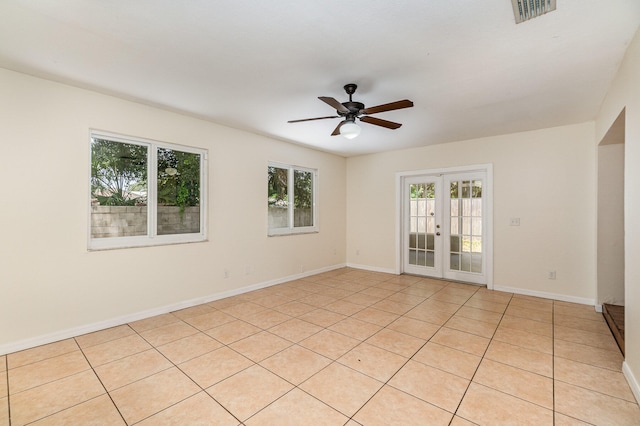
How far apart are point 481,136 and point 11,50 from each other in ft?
18.6

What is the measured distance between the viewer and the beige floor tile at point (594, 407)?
1808 millimetres

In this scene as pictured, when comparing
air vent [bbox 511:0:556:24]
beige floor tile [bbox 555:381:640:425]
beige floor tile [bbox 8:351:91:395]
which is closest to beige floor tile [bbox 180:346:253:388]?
beige floor tile [bbox 8:351:91:395]

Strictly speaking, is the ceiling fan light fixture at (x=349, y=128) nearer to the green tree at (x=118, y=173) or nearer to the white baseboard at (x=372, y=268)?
the green tree at (x=118, y=173)

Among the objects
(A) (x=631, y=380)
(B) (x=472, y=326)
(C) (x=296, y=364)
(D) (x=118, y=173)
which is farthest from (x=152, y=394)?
(A) (x=631, y=380)

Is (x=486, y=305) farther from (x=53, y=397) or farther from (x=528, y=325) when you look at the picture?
(x=53, y=397)

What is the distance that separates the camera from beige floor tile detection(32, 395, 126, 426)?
1.78 m

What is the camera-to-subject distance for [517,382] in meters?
2.19

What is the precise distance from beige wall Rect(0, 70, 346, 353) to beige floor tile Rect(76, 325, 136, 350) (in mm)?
131

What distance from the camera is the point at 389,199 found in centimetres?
595

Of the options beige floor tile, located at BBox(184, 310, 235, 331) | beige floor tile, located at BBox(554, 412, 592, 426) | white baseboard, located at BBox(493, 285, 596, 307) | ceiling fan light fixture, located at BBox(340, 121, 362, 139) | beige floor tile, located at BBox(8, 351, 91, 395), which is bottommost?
beige floor tile, located at BBox(8, 351, 91, 395)

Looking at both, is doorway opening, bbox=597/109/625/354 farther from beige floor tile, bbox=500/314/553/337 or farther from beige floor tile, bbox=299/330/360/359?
beige floor tile, bbox=299/330/360/359

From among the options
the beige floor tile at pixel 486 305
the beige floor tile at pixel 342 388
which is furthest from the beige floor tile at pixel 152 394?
the beige floor tile at pixel 486 305

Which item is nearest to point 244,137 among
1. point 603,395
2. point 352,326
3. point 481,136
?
point 352,326

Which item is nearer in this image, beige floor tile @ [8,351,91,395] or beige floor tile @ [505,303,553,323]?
beige floor tile @ [8,351,91,395]
